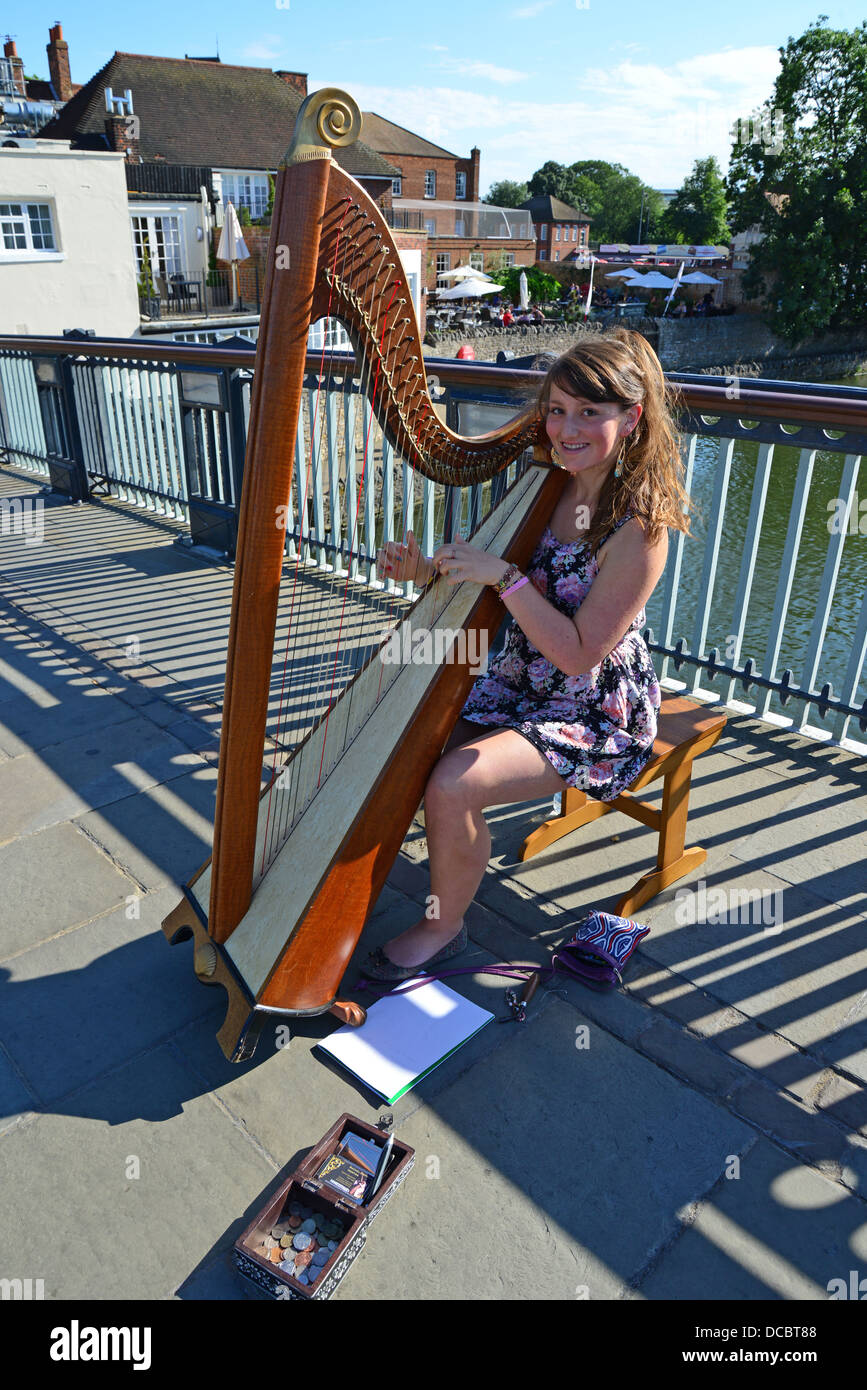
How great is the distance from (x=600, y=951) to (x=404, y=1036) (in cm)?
53

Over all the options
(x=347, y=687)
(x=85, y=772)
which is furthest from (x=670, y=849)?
(x=85, y=772)

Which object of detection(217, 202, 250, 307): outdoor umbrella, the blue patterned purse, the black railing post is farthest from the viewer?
detection(217, 202, 250, 307): outdoor umbrella

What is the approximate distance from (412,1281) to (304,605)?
3.50m

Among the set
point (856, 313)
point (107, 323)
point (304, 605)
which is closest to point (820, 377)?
point (856, 313)

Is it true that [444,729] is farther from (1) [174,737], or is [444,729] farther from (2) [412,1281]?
(1) [174,737]

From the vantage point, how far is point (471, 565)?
2.11m

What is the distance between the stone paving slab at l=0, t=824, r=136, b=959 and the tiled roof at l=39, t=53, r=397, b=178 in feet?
101

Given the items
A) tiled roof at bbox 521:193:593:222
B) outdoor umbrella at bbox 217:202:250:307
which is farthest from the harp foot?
tiled roof at bbox 521:193:593:222

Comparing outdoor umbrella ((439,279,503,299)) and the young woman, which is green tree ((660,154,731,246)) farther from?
the young woman

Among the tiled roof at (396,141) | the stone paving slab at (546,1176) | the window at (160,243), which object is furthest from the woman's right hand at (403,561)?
the tiled roof at (396,141)

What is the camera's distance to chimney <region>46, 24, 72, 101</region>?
119 feet

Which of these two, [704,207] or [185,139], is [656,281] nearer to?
[185,139]

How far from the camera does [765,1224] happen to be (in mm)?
1674

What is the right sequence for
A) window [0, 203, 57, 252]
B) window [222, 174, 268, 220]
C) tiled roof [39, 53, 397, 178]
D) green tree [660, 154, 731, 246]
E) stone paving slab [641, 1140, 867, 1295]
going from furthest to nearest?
1. green tree [660, 154, 731, 246]
2. window [222, 174, 268, 220]
3. tiled roof [39, 53, 397, 178]
4. window [0, 203, 57, 252]
5. stone paving slab [641, 1140, 867, 1295]
